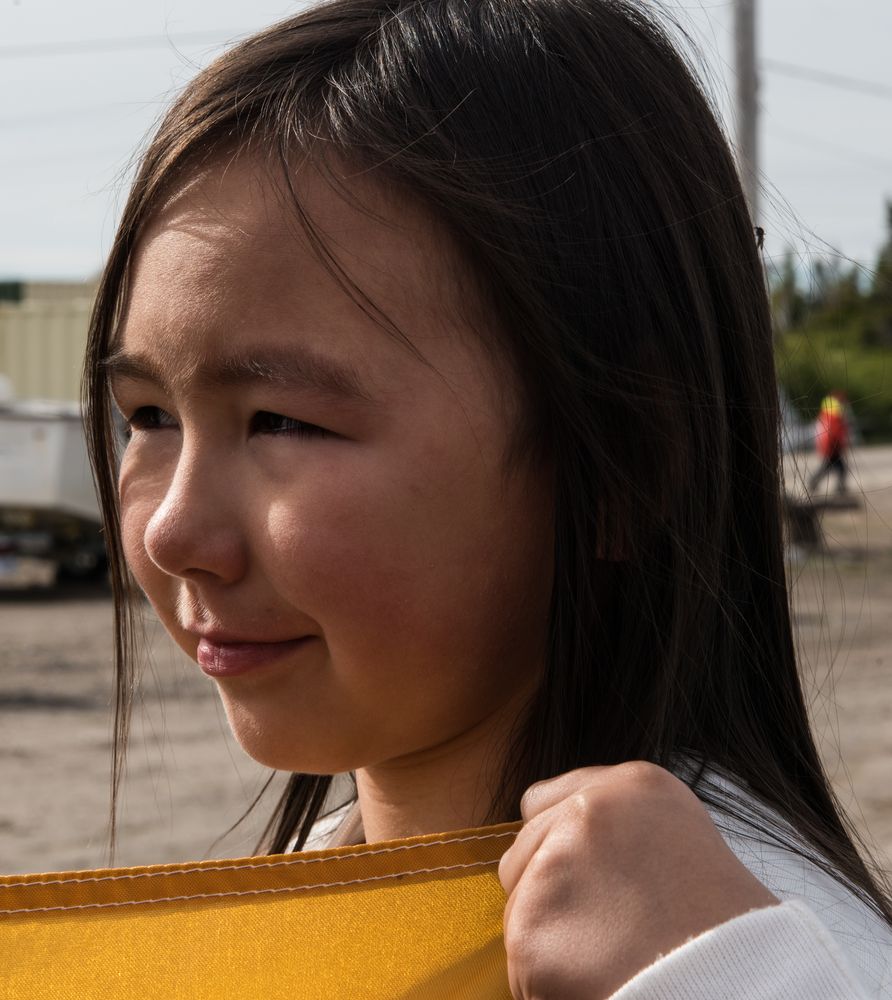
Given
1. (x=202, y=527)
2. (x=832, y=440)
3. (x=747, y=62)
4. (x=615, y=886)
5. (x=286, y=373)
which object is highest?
(x=747, y=62)

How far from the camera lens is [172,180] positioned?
129 centimetres

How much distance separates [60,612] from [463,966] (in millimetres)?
10366

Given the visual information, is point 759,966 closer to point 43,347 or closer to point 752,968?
point 752,968

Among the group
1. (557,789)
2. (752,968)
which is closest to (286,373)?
(557,789)

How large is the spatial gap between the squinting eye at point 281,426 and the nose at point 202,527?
46mm

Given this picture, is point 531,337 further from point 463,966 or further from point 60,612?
point 60,612

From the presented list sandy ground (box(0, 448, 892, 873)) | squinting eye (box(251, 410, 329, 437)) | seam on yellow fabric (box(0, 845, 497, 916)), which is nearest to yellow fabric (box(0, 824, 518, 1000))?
seam on yellow fabric (box(0, 845, 497, 916))

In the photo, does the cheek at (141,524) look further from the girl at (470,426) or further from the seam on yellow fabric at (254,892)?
the seam on yellow fabric at (254,892)

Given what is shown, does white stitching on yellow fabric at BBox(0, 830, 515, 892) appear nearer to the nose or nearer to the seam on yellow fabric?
the seam on yellow fabric

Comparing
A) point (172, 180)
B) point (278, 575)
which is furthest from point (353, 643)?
point (172, 180)

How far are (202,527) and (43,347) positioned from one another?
53.6 ft

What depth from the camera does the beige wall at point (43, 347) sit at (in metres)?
16.7

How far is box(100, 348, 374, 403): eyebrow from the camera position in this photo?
1.11 metres

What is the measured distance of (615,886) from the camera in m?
0.89
